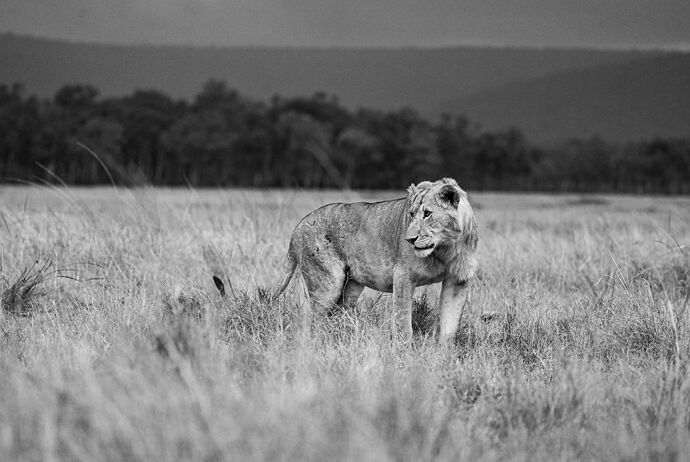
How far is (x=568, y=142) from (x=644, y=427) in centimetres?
16025

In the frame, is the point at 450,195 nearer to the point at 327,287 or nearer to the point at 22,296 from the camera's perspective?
the point at 327,287

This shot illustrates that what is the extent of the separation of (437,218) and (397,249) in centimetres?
67

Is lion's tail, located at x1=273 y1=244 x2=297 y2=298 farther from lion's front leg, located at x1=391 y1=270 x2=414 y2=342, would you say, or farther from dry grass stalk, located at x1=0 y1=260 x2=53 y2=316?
dry grass stalk, located at x1=0 y1=260 x2=53 y2=316

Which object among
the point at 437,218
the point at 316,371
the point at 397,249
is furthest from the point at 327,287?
the point at 316,371

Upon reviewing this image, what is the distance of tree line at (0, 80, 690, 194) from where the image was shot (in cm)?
9938

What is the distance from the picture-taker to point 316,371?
5.00 meters

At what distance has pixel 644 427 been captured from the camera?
4.33m

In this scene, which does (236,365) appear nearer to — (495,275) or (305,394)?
(305,394)

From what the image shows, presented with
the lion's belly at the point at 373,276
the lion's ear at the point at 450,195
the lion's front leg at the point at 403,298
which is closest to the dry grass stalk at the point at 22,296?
the lion's belly at the point at 373,276

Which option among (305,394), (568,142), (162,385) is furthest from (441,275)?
(568,142)

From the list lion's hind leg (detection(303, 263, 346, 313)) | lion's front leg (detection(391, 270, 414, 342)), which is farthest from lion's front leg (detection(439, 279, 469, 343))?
lion's hind leg (detection(303, 263, 346, 313))

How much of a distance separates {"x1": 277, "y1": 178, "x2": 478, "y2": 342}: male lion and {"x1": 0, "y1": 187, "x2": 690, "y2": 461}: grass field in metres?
0.31

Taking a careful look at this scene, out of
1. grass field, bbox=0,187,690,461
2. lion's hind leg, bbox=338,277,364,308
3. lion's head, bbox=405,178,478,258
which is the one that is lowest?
grass field, bbox=0,187,690,461

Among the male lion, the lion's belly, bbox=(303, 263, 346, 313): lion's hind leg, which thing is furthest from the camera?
bbox=(303, 263, 346, 313): lion's hind leg
